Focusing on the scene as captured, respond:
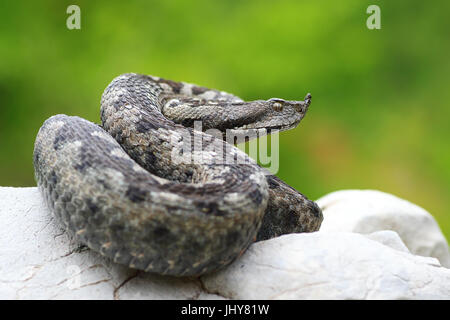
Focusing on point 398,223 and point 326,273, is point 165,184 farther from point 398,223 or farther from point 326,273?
point 398,223

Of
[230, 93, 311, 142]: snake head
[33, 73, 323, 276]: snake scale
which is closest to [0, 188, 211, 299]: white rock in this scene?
[33, 73, 323, 276]: snake scale

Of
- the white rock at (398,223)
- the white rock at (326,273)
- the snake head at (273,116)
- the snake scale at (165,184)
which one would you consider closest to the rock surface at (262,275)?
the white rock at (326,273)

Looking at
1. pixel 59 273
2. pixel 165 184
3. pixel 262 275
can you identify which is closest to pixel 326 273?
pixel 262 275

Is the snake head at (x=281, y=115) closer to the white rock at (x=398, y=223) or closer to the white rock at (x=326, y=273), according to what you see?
the white rock at (x=326, y=273)

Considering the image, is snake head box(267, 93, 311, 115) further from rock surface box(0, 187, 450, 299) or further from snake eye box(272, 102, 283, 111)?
rock surface box(0, 187, 450, 299)

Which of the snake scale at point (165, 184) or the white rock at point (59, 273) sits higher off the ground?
the snake scale at point (165, 184)

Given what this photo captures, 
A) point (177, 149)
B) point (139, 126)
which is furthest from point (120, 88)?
point (177, 149)
